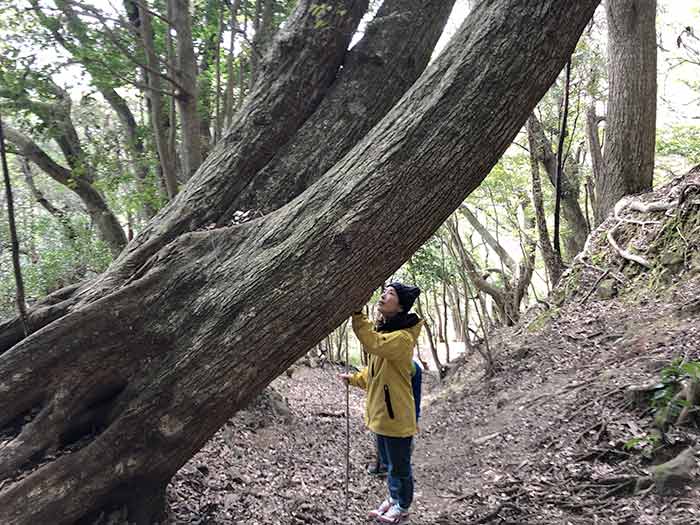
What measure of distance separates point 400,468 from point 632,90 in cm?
735

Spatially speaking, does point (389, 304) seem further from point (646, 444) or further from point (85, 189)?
point (85, 189)

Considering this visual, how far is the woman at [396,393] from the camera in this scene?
393 centimetres

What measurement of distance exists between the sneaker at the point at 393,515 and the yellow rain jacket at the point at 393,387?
0.70 m

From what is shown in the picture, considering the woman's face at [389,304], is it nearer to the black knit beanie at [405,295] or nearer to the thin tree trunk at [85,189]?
the black knit beanie at [405,295]

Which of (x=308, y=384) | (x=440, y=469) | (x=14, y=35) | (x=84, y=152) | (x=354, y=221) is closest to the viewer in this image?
(x=354, y=221)

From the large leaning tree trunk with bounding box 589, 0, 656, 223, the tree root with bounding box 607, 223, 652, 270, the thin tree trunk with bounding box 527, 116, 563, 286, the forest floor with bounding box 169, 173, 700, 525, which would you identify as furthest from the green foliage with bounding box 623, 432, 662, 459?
the thin tree trunk with bounding box 527, 116, 563, 286

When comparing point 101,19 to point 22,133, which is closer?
point 101,19

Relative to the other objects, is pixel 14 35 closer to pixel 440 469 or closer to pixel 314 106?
pixel 314 106

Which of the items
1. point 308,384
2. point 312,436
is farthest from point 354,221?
point 308,384

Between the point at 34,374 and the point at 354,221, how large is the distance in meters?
2.16

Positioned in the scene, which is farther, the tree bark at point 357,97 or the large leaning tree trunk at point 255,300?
the tree bark at point 357,97

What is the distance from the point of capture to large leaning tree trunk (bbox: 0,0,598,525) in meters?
3.10

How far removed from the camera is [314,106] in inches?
177

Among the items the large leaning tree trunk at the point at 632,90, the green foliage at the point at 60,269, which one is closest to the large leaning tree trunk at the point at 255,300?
the large leaning tree trunk at the point at 632,90
